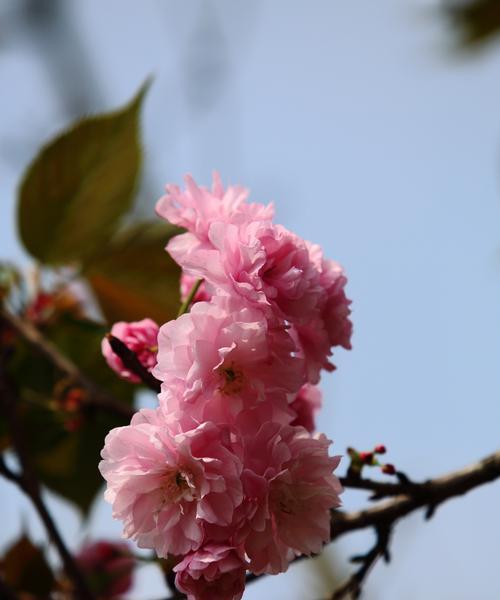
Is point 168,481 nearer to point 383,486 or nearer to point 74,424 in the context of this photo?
point 383,486

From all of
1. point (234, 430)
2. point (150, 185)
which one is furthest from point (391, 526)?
point (150, 185)

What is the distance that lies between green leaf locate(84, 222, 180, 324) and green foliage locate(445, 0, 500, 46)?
2271 millimetres

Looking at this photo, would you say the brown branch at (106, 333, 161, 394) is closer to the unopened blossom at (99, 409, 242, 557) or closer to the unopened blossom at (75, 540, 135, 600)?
the unopened blossom at (99, 409, 242, 557)

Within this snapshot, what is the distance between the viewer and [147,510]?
517mm

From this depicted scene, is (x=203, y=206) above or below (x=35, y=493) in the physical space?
above

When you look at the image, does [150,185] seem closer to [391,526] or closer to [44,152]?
[44,152]

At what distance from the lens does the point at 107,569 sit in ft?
3.43

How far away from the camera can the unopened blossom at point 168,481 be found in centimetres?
50

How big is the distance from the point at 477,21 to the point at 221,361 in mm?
2791

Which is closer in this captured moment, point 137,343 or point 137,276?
point 137,343

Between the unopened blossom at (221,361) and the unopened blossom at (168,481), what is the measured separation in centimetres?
2

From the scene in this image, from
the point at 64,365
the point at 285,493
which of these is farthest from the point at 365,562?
the point at 64,365

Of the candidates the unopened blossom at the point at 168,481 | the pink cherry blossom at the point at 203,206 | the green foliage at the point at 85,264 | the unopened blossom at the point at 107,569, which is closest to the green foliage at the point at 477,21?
the green foliage at the point at 85,264

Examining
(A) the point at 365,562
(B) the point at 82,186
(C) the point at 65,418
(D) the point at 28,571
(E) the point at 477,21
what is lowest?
(D) the point at 28,571
